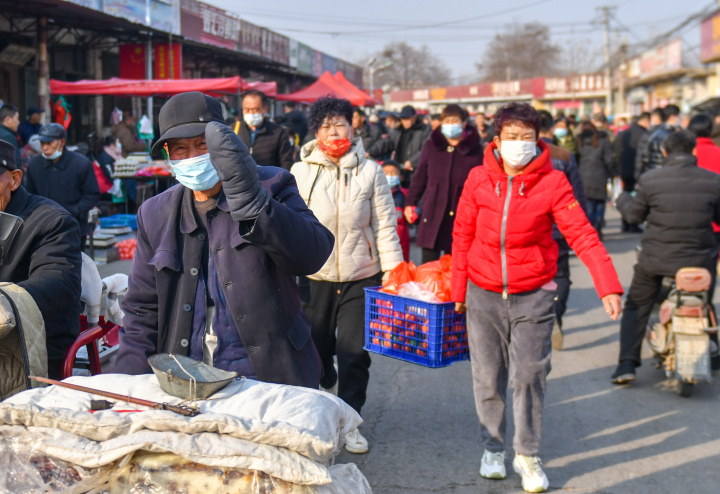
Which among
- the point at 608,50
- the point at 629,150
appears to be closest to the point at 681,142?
the point at 629,150

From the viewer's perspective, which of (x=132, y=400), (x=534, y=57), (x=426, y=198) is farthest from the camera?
(x=534, y=57)

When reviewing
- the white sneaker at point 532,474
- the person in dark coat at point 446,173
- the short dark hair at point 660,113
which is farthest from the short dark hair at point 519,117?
the short dark hair at point 660,113

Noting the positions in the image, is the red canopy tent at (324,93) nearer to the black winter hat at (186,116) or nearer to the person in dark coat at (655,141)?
the person in dark coat at (655,141)

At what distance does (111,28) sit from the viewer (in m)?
18.3

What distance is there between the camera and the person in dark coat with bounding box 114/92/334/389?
2.72 metres

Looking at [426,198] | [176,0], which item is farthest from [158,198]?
[176,0]

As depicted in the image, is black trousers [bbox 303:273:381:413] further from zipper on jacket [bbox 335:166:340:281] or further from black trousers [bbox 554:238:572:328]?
black trousers [bbox 554:238:572:328]

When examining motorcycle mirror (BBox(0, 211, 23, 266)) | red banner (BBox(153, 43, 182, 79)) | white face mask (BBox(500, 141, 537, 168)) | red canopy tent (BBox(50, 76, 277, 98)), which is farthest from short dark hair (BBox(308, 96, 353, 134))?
red banner (BBox(153, 43, 182, 79))

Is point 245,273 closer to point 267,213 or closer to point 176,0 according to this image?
point 267,213

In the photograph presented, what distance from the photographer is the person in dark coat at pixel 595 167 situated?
43.9 feet

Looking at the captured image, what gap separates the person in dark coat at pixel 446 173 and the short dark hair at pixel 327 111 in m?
2.32

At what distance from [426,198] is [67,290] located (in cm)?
443

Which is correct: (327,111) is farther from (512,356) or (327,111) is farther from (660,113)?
(660,113)

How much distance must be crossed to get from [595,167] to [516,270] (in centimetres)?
1003
